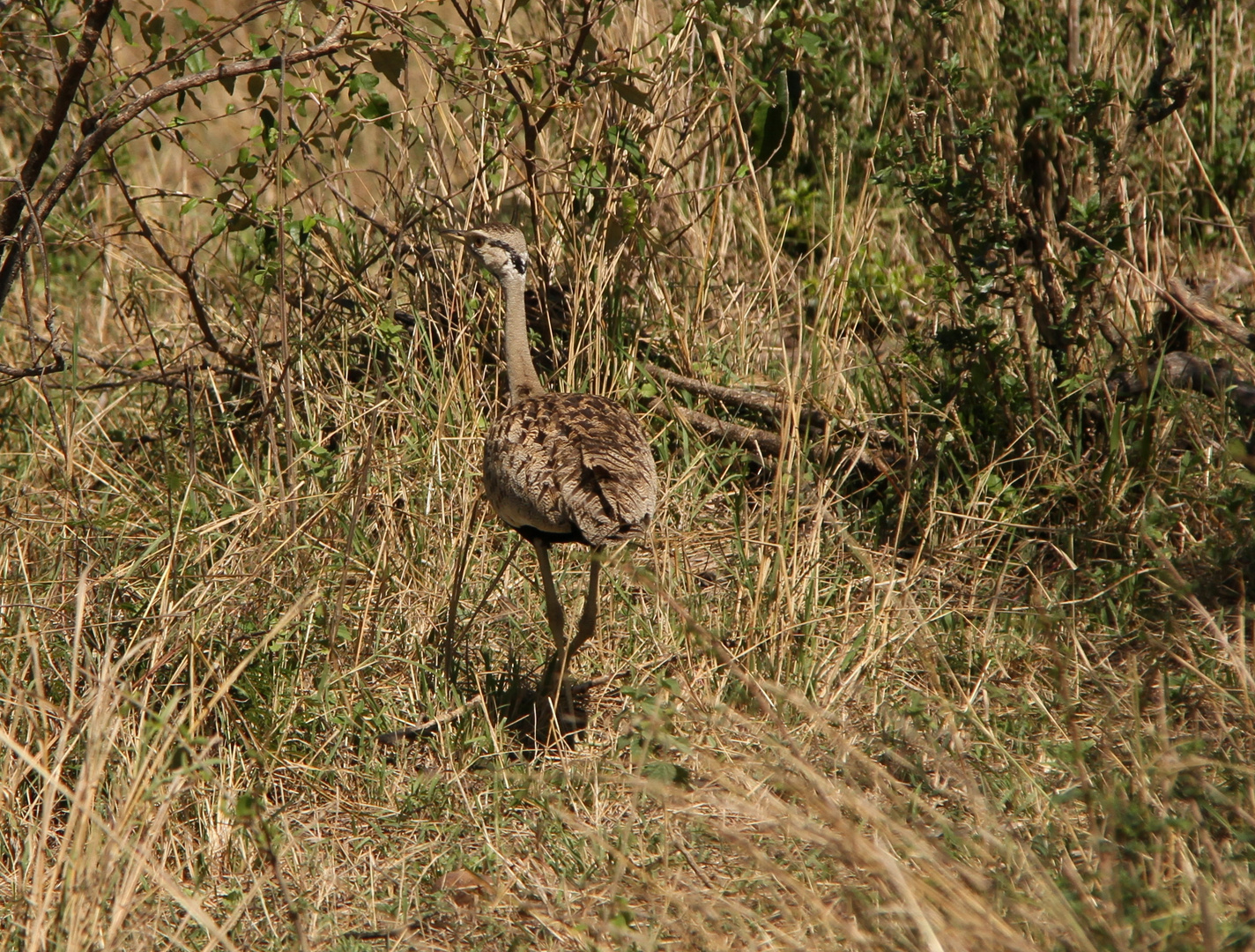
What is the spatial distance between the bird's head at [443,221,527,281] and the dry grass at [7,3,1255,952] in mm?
252

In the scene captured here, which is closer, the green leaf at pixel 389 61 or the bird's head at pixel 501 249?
the green leaf at pixel 389 61

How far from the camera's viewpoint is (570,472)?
146 inches

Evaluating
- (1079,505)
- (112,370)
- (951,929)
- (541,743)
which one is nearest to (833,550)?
(1079,505)

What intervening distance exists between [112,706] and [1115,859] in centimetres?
237

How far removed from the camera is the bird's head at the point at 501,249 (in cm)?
479

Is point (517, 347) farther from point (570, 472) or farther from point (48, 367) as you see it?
point (48, 367)

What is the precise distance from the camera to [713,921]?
9.96 ft

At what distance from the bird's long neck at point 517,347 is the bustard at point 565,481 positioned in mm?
41

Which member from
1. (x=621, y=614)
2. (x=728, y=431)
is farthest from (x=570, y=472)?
(x=728, y=431)

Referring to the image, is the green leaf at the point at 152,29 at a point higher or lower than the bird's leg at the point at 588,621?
higher

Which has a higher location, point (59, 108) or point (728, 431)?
point (59, 108)

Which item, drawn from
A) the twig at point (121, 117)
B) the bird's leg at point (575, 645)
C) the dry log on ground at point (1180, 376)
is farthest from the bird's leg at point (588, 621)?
the dry log on ground at point (1180, 376)

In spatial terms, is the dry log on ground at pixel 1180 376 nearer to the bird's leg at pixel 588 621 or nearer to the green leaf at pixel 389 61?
the bird's leg at pixel 588 621

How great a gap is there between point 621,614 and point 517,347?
1.06 metres
